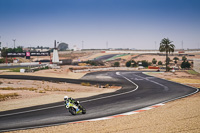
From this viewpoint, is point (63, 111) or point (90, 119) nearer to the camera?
point (90, 119)

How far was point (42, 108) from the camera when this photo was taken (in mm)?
19656

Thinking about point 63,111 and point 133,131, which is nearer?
point 133,131

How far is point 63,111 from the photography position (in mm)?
18297

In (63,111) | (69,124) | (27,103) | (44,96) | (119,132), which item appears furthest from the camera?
(44,96)

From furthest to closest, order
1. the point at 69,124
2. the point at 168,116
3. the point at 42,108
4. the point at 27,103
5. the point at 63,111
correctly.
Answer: the point at 27,103, the point at 42,108, the point at 63,111, the point at 168,116, the point at 69,124

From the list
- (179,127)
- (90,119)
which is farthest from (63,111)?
(179,127)

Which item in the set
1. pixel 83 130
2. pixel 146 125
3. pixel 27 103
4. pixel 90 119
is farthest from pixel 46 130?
pixel 27 103

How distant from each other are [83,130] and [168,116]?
5.95m

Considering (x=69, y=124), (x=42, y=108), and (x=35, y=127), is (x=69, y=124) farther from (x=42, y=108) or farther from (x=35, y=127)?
(x=42, y=108)

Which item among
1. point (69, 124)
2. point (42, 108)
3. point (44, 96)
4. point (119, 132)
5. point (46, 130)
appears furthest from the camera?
point (44, 96)

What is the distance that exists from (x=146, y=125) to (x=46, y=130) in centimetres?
576

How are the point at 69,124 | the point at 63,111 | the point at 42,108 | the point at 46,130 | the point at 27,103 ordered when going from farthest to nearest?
the point at 27,103 → the point at 42,108 → the point at 63,111 → the point at 69,124 → the point at 46,130

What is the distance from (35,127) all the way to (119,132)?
5253 mm

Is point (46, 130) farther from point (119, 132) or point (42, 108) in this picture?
point (42, 108)
